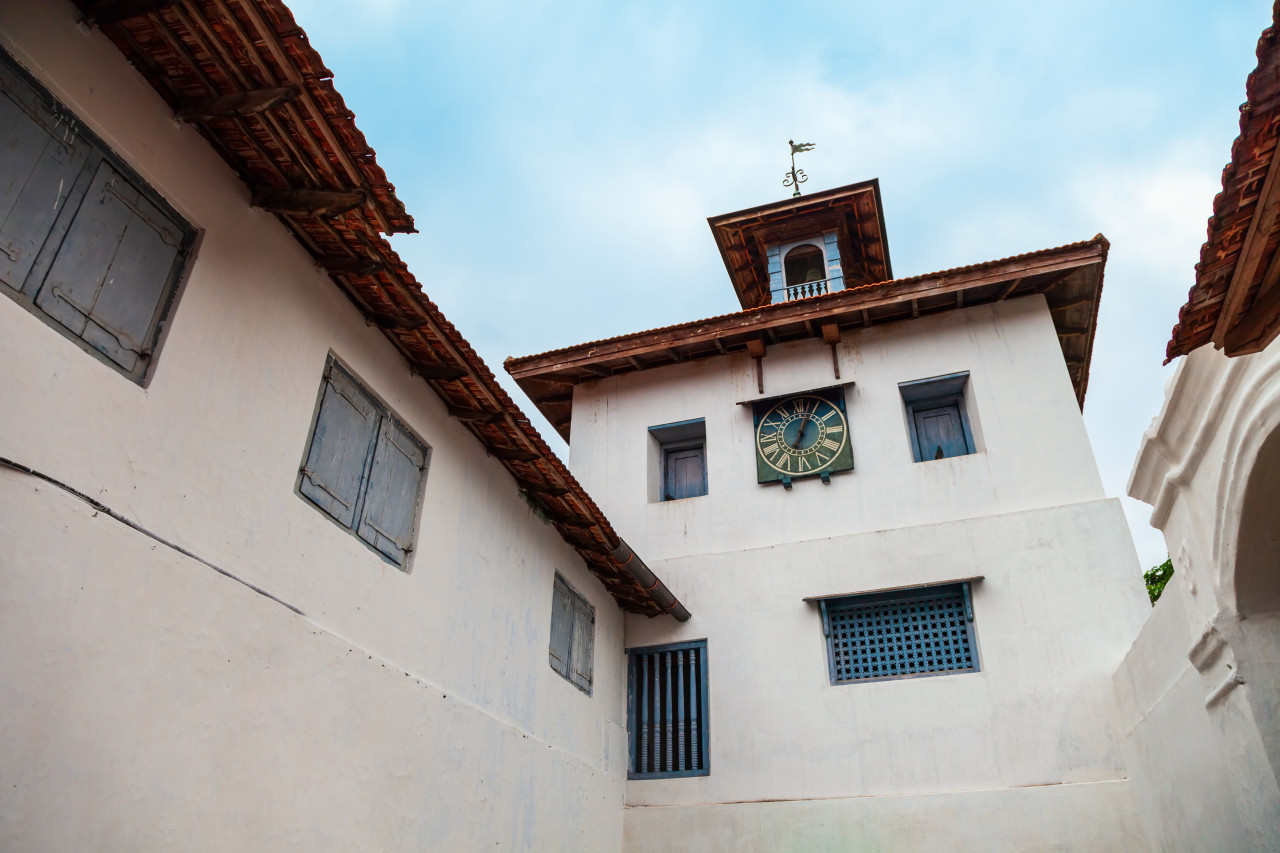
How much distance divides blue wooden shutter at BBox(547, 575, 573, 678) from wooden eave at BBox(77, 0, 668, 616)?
2509 mm

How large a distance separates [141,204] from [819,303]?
8.45 meters

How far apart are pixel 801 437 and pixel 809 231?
4.26 meters

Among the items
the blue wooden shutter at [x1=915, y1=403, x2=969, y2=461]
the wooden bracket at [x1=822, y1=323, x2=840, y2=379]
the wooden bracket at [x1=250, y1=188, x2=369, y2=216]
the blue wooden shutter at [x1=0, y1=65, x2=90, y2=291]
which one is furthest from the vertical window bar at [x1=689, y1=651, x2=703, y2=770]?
the blue wooden shutter at [x1=0, y1=65, x2=90, y2=291]

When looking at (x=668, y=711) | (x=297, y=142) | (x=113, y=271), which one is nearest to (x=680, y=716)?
(x=668, y=711)

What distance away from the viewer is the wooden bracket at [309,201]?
4.91 meters

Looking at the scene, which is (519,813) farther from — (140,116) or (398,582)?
(140,116)

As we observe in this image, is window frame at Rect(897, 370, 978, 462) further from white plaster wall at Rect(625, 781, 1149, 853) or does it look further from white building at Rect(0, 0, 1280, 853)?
white plaster wall at Rect(625, 781, 1149, 853)

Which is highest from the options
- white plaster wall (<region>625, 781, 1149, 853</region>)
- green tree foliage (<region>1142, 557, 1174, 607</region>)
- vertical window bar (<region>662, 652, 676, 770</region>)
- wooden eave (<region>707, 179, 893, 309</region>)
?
wooden eave (<region>707, 179, 893, 309</region>)

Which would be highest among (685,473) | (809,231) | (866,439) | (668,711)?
(809,231)

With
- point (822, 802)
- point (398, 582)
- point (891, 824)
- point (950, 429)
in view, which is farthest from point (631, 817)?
point (950, 429)

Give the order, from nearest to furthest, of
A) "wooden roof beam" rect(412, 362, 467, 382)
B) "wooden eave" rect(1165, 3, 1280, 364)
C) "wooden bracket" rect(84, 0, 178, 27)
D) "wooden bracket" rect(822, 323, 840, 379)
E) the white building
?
"wooden eave" rect(1165, 3, 1280, 364) → the white building → "wooden bracket" rect(84, 0, 178, 27) → "wooden roof beam" rect(412, 362, 467, 382) → "wooden bracket" rect(822, 323, 840, 379)

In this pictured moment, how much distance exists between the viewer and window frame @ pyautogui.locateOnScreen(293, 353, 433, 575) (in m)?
5.40

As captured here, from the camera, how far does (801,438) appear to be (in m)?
11.1

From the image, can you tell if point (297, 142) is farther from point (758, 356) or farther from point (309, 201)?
point (758, 356)
